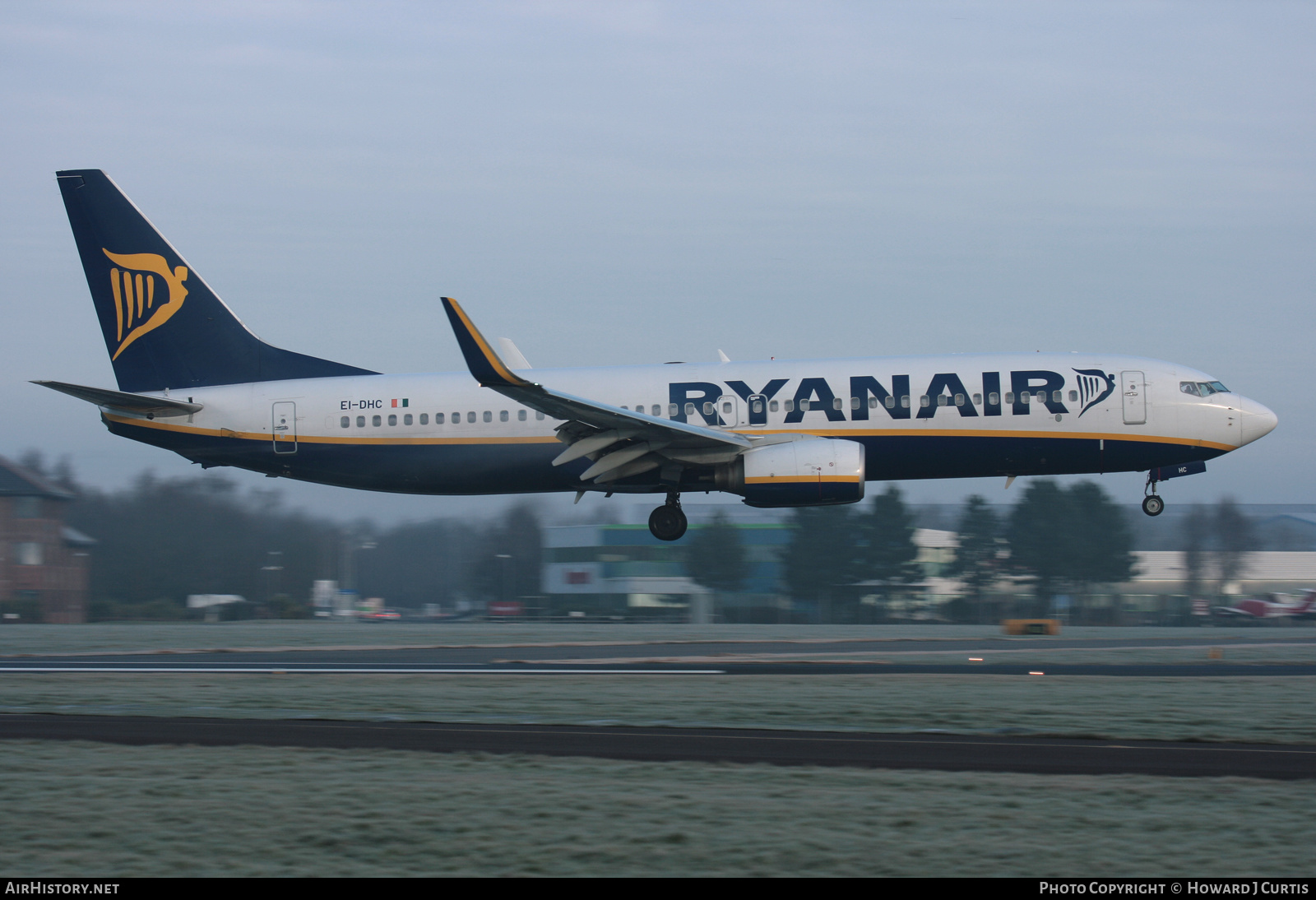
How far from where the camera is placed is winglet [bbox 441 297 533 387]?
82.5ft

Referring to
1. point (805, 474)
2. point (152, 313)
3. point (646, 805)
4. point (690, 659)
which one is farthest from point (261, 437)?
point (646, 805)

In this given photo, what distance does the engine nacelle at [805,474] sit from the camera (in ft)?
89.3

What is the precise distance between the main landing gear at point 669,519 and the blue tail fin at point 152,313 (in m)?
8.89

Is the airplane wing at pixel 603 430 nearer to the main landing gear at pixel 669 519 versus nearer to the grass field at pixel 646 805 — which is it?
the main landing gear at pixel 669 519

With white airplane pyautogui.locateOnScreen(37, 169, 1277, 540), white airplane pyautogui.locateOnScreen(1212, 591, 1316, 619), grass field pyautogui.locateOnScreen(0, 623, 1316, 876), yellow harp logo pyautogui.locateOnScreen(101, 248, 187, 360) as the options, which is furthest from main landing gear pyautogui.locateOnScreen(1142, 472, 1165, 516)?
white airplane pyautogui.locateOnScreen(1212, 591, 1316, 619)

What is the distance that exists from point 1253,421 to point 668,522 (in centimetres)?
1483

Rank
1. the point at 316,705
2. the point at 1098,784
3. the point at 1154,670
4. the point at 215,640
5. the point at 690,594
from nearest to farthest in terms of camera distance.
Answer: the point at 1098,784 < the point at 316,705 < the point at 1154,670 < the point at 215,640 < the point at 690,594

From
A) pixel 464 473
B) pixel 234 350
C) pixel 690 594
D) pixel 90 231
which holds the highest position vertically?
pixel 90 231

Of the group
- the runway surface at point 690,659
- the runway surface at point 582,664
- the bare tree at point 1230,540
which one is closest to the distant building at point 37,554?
the runway surface at point 690,659

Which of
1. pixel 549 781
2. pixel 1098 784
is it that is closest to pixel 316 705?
pixel 549 781

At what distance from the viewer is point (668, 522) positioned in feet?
98.9

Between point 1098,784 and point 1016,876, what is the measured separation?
345 centimetres
